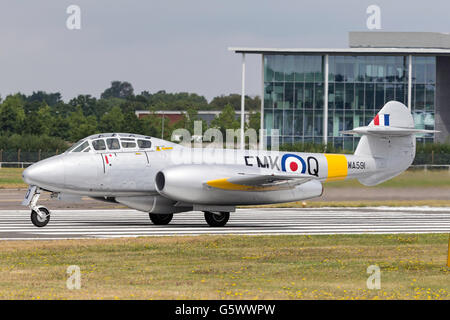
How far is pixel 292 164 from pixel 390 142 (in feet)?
13.2

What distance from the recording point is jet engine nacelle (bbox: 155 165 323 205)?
23.4 m

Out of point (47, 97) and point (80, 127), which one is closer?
point (80, 127)

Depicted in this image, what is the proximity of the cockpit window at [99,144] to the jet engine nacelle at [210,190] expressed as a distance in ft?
5.73

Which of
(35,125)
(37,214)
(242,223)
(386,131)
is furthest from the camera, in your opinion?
(35,125)

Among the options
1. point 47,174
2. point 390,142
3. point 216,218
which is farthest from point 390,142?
point 47,174

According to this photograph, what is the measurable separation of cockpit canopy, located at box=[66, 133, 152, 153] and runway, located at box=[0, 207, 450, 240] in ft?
7.17

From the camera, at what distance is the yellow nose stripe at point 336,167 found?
2686 centimetres

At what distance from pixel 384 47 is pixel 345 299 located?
67.4 m

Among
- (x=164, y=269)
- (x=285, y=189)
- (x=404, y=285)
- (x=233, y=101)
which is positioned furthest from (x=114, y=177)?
(x=233, y=101)

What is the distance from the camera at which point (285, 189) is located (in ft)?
81.8

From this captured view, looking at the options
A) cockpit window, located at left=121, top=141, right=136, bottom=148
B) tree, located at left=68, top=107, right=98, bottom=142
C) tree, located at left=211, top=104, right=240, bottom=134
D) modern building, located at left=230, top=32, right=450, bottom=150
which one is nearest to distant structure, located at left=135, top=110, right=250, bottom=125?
tree, located at left=211, top=104, right=240, bottom=134

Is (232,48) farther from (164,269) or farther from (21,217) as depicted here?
(164,269)

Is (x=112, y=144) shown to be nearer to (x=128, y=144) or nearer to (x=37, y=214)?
(x=128, y=144)

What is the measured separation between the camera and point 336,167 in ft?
88.6
